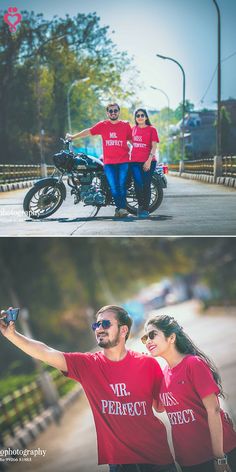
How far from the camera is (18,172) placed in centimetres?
538

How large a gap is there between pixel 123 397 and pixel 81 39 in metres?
1.54

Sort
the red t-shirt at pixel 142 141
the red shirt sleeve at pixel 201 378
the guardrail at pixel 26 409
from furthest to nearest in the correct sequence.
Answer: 1. the guardrail at pixel 26 409
2. the red t-shirt at pixel 142 141
3. the red shirt sleeve at pixel 201 378

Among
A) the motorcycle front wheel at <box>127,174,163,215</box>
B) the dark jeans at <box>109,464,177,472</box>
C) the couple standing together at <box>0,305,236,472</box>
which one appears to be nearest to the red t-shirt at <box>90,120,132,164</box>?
the motorcycle front wheel at <box>127,174,163,215</box>

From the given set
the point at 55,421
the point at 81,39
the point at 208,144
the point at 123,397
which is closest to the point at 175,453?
the point at 123,397

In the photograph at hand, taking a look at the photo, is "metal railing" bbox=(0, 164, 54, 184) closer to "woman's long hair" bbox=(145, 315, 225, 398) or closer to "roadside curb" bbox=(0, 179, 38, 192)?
"roadside curb" bbox=(0, 179, 38, 192)

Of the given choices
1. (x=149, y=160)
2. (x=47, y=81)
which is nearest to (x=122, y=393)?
(x=149, y=160)

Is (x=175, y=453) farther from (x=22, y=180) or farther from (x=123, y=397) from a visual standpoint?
(x=22, y=180)

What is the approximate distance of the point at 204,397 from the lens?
16.8ft

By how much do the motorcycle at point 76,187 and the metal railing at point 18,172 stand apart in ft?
0.18

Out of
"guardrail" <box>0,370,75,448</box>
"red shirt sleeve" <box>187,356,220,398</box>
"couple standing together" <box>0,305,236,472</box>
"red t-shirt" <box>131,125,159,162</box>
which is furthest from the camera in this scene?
"guardrail" <box>0,370,75,448</box>

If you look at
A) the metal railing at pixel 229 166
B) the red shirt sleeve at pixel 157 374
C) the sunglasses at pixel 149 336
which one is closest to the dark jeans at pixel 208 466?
the red shirt sleeve at pixel 157 374

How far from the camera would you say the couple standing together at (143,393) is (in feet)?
17.1

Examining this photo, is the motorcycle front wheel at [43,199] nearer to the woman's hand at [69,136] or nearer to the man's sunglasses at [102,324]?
the woman's hand at [69,136]

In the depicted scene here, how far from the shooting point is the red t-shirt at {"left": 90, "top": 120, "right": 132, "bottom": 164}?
5328 millimetres
